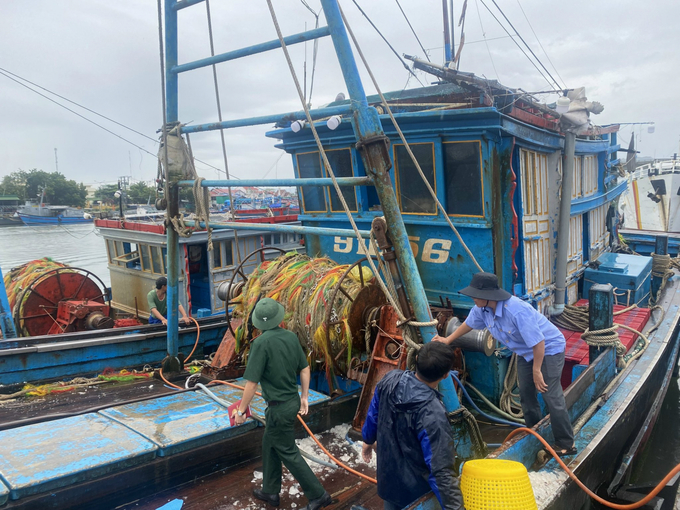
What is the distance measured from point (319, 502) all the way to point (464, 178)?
149 inches

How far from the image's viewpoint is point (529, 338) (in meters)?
3.55

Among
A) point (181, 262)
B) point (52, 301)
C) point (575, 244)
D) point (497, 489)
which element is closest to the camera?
point (497, 489)

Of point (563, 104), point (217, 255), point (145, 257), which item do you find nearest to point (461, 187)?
point (563, 104)

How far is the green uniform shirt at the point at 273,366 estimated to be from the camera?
3430 millimetres

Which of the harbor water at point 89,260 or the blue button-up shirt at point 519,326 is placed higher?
the blue button-up shirt at point 519,326

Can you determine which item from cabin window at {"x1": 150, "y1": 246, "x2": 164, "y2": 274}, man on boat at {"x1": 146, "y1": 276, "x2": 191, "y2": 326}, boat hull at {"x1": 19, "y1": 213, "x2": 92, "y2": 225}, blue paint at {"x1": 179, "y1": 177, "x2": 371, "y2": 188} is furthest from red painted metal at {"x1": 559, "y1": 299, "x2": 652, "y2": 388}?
boat hull at {"x1": 19, "y1": 213, "x2": 92, "y2": 225}

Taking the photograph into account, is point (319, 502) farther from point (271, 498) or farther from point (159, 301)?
point (159, 301)

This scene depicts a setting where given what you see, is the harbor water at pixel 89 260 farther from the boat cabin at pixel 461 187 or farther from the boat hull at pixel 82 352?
the boat hull at pixel 82 352

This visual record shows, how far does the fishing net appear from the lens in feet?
16.2

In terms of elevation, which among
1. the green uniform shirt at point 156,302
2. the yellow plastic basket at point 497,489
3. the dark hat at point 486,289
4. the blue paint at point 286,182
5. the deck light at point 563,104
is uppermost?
the deck light at point 563,104

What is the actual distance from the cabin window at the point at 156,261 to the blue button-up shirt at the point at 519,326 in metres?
8.00

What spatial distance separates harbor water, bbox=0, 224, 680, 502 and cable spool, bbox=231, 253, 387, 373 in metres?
4.67

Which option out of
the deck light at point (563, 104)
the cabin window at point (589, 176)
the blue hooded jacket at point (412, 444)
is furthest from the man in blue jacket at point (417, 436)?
the cabin window at point (589, 176)

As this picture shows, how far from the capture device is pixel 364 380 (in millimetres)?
4824
